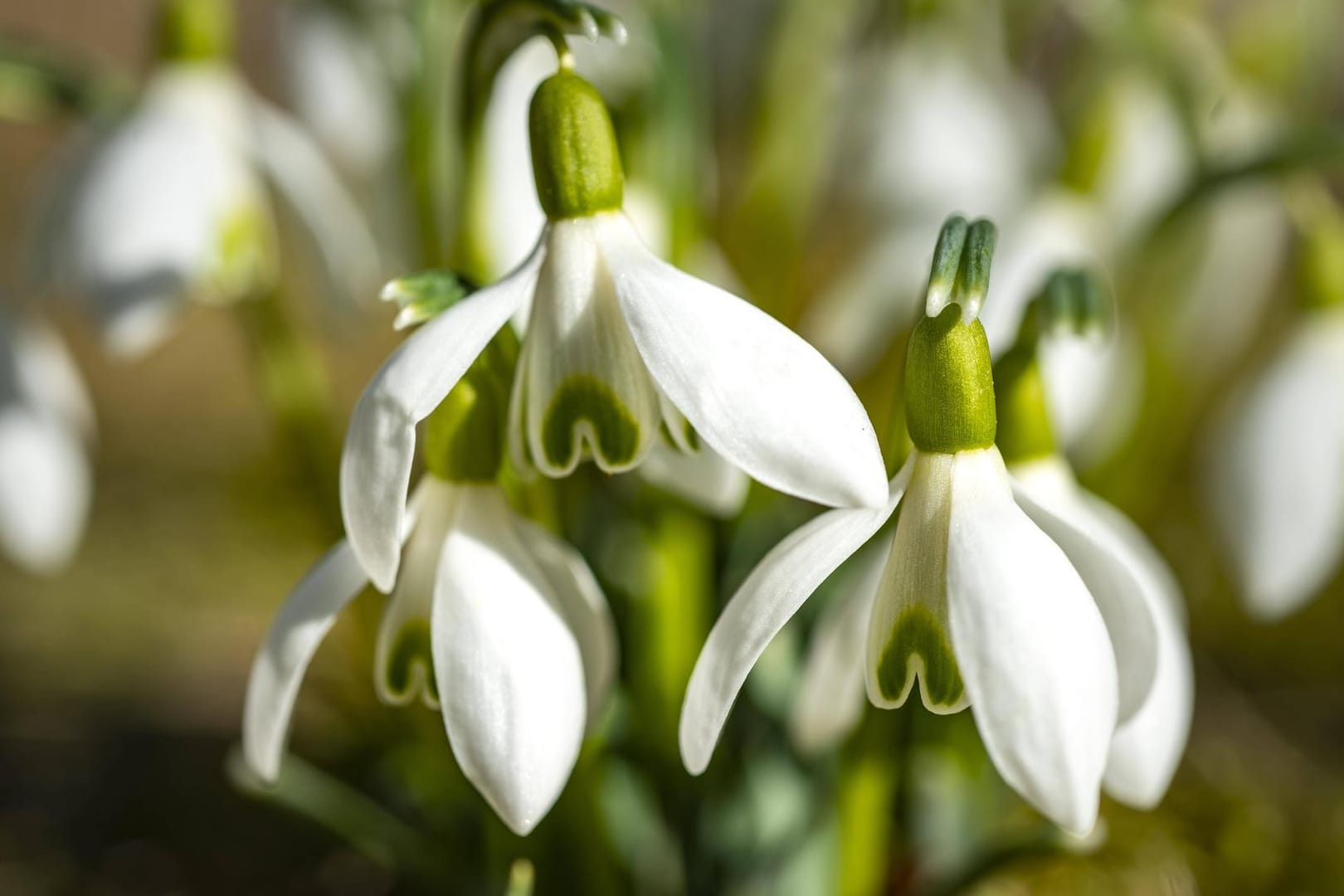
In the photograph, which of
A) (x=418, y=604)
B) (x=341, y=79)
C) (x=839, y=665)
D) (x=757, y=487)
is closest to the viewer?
(x=418, y=604)

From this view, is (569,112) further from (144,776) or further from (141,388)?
(141,388)

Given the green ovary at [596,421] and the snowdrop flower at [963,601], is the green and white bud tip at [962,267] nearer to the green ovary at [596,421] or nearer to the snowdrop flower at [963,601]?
the snowdrop flower at [963,601]

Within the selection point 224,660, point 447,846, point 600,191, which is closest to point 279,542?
point 224,660

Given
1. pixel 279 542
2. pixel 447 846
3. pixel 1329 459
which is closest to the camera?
pixel 1329 459

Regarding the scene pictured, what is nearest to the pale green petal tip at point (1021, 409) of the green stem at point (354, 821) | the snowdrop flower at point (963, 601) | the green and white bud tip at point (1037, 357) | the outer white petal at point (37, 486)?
the green and white bud tip at point (1037, 357)

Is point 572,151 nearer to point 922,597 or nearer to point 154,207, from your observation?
point 922,597

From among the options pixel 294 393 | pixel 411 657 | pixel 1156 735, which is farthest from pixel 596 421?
pixel 294 393
